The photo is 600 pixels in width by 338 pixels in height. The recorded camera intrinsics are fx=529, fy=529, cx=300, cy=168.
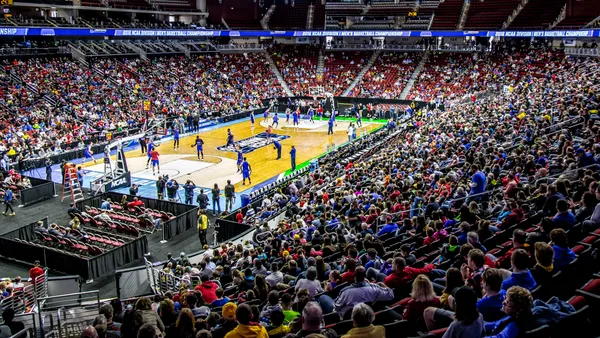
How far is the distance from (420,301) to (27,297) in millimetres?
12232

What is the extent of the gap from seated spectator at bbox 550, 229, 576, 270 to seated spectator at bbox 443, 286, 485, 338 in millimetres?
2077

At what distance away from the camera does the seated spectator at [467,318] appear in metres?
4.70

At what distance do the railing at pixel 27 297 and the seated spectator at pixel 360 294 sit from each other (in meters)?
9.73

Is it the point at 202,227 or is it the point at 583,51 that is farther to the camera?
the point at 583,51

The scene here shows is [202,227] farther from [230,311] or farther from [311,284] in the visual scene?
[230,311]

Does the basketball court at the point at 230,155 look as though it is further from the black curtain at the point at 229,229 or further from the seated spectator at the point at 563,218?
the seated spectator at the point at 563,218

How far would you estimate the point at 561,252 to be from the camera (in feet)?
20.6

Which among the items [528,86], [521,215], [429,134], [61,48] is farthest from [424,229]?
[61,48]

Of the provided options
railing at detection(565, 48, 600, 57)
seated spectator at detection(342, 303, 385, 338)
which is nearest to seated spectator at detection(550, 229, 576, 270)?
seated spectator at detection(342, 303, 385, 338)

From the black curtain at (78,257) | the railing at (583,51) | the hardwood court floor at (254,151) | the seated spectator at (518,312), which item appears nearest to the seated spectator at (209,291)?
the seated spectator at (518,312)

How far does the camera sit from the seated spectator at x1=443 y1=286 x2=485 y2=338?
470cm

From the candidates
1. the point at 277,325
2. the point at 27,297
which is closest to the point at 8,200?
the point at 27,297

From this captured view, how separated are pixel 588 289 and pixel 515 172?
8.78 meters

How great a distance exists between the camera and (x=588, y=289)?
5.62 metres
